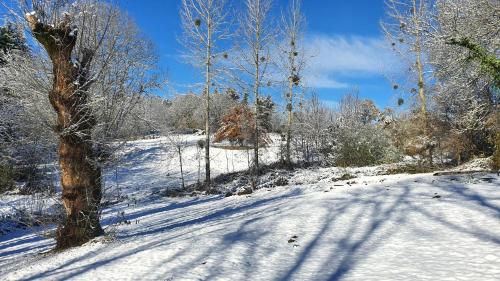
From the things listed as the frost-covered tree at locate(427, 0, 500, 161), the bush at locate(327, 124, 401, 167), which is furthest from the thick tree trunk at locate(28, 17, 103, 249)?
the bush at locate(327, 124, 401, 167)

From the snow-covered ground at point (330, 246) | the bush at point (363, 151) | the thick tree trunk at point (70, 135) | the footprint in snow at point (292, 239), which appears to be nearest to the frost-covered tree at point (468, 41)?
the snow-covered ground at point (330, 246)

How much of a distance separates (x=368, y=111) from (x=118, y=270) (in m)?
45.8

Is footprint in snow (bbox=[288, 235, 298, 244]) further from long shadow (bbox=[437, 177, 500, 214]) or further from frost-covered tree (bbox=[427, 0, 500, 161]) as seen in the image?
frost-covered tree (bbox=[427, 0, 500, 161])

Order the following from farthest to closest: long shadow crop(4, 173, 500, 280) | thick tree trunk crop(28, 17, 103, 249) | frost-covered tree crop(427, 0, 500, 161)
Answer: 1. frost-covered tree crop(427, 0, 500, 161)
2. thick tree trunk crop(28, 17, 103, 249)
3. long shadow crop(4, 173, 500, 280)

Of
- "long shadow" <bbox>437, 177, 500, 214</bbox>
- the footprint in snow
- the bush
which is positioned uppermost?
the bush

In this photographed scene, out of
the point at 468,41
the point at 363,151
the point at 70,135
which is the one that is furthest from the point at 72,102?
the point at 363,151

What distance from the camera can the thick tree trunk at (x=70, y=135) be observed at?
7.97 meters

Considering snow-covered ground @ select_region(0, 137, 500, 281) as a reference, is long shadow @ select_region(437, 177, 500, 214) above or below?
above

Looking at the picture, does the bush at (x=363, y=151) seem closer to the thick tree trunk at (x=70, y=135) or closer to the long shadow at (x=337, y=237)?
the long shadow at (x=337, y=237)

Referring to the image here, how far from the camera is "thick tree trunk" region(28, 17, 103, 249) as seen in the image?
797 centimetres

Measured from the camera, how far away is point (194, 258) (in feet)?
19.2

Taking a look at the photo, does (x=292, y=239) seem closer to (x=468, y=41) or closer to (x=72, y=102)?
(x=72, y=102)

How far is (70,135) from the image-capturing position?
808 cm

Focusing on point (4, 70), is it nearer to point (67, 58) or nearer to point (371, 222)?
point (67, 58)
